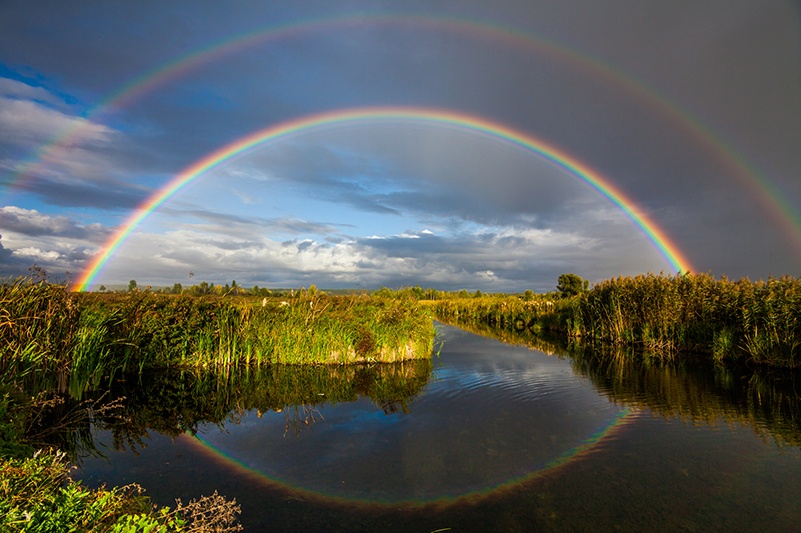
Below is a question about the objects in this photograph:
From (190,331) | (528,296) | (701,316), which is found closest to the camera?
(190,331)

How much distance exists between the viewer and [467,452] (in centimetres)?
847

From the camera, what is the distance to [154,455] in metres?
8.17

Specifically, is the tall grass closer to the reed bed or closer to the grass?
the grass

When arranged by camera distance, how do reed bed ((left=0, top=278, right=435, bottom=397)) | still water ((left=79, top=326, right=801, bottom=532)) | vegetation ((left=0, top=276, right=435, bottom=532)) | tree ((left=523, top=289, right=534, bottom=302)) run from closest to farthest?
vegetation ((left=0, top=276, right=435, bottom=532)) → still water ((left=79, top=326, right=801, bottom=532)) → reed bed ((left=0, top=278, right=435, bottom=397)) → tree ((left=523, top=289, right=534, bottom=302))

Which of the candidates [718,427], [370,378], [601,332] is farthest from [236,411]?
[601,332]

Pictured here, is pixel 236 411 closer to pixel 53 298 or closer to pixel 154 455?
pixel 154 455

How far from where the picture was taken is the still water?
6164mm

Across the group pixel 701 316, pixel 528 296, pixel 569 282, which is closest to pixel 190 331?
pixel 701 316

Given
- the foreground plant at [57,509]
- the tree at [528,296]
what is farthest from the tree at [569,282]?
the foreground plant at [57,509]

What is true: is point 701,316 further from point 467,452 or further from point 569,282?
point 569,282

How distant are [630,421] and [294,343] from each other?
1216 cm

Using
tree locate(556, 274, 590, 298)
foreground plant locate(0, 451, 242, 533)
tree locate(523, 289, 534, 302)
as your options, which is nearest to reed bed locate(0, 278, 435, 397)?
foreground plant locate(0, 451, 242, 533)

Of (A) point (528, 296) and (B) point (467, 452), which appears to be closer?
(B) point (467, 452)

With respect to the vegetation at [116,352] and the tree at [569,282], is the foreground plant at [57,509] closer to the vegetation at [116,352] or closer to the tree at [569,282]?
the vegetation at [116,352]
